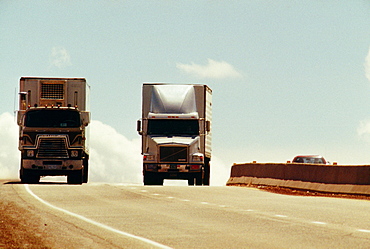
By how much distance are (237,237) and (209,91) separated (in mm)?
26505

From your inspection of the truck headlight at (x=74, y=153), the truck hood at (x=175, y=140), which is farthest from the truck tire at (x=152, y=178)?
the truck headlight at (x=74, y=153)

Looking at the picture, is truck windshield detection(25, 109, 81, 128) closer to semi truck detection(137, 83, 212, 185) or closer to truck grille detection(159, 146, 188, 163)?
semi truck detection(137, 83, 212, 185)

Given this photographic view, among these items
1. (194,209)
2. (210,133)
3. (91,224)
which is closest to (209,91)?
(210,133)

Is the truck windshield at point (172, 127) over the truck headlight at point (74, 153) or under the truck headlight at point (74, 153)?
over

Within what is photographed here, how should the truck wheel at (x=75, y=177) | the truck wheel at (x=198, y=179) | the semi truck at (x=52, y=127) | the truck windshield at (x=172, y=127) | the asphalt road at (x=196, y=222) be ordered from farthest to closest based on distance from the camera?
the truck wheel at (x=198, y=179) → the truck windshield at (x=172, y=127) → the truck wheel at (x=75, y=177) → the semi truck at (x=52, y=127) → the asphalt road at (x=196, y=222)

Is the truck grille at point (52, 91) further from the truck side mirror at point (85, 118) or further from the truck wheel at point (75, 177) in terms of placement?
the truck wheel at point (75, 177)

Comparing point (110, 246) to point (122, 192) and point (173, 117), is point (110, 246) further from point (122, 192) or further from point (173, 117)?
point (173, 117)

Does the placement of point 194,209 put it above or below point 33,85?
below

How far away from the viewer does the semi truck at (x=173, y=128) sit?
→ 1430 inches

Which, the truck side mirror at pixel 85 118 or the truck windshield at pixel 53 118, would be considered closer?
the truck windshield at pixel 53 118

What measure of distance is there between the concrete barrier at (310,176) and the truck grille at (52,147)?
7.81m

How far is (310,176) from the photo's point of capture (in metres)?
27.4

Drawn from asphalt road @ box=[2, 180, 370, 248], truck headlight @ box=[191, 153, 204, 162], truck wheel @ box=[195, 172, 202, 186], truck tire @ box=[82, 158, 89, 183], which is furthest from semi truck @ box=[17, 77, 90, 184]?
asphalt road @ box=[2, 180, 370, 248]

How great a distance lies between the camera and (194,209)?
60.1 feet
